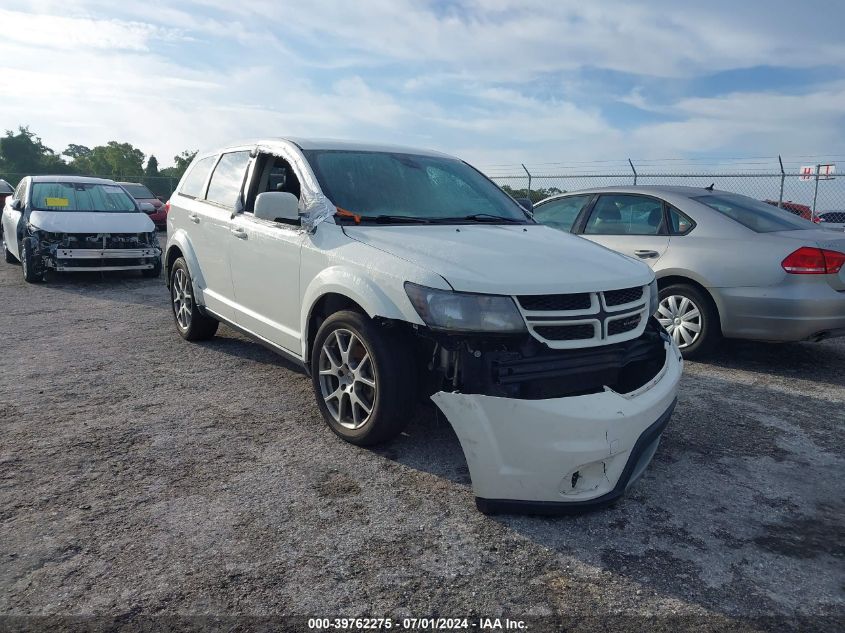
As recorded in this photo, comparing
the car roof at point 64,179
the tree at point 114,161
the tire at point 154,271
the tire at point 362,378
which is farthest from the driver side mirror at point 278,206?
the tree at point 114,161

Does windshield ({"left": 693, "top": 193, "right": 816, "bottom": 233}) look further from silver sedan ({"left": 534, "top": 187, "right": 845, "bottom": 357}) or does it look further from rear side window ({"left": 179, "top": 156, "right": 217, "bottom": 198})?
rear side window ({"left": 179, "top": 156, "right": 217, "bottom": 198})

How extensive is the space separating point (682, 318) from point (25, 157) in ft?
211

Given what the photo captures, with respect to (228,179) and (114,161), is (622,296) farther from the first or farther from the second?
(114,161)

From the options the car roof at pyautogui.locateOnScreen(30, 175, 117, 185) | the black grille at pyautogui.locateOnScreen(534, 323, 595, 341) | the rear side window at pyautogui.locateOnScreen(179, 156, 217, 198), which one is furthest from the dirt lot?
the car roof at pyautogui.locateOnScreen(30, 175, 117, 185)

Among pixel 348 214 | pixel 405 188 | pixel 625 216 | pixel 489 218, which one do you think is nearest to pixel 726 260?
pixel 625 216

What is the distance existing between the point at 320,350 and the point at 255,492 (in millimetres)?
928

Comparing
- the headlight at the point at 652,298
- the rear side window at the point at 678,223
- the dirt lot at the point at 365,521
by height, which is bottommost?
the dirt lot at the point at 365,521

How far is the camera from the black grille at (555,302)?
3150 millimetres

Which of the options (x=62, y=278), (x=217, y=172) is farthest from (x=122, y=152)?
(x=217, y=172)

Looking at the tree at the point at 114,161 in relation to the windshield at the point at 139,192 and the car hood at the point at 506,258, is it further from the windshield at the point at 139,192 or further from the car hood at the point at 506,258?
the car hood at the point at 506,258

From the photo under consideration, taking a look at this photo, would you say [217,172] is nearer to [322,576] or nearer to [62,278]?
[322,576]

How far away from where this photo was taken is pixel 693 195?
6301 millimetres

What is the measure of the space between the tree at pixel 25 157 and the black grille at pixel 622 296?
6029cm

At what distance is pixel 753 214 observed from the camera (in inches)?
236
